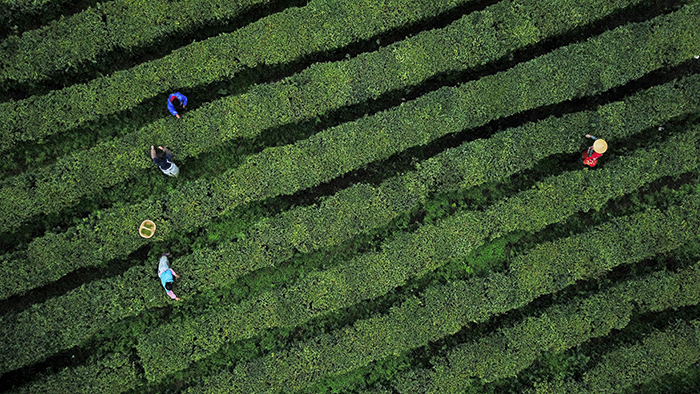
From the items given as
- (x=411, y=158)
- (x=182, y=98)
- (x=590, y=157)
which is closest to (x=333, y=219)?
(x=411, y=158)

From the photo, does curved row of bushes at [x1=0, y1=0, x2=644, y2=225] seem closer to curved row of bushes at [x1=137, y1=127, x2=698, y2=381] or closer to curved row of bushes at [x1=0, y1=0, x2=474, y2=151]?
curved row of bushes at [x1=0, y1=0, x2=474, y2=151]

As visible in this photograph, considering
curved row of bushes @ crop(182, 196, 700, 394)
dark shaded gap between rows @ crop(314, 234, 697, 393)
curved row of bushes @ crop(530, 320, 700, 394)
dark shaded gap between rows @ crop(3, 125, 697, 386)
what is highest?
dark shaded gap between rows @ crop(3, 125, 697, 386)

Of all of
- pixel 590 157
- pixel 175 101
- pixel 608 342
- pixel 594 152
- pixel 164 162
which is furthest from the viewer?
pixel 608 342

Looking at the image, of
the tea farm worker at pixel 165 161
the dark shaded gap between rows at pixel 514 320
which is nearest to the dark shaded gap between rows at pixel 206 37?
the tea farm worker at pixel 165 161

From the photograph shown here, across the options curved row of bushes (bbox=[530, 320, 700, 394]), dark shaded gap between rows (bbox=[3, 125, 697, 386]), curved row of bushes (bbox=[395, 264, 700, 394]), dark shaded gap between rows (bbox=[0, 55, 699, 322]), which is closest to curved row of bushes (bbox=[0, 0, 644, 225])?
dark shaded gap between rows (bbox=[0, 55, 699, 322])

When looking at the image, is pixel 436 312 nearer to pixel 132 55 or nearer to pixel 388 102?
pixel 388 102

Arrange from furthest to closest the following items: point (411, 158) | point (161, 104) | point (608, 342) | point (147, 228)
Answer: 1. point (411, 158)
2. point (161, 104)
3. point (608, 342)
4. point (147, 228)
